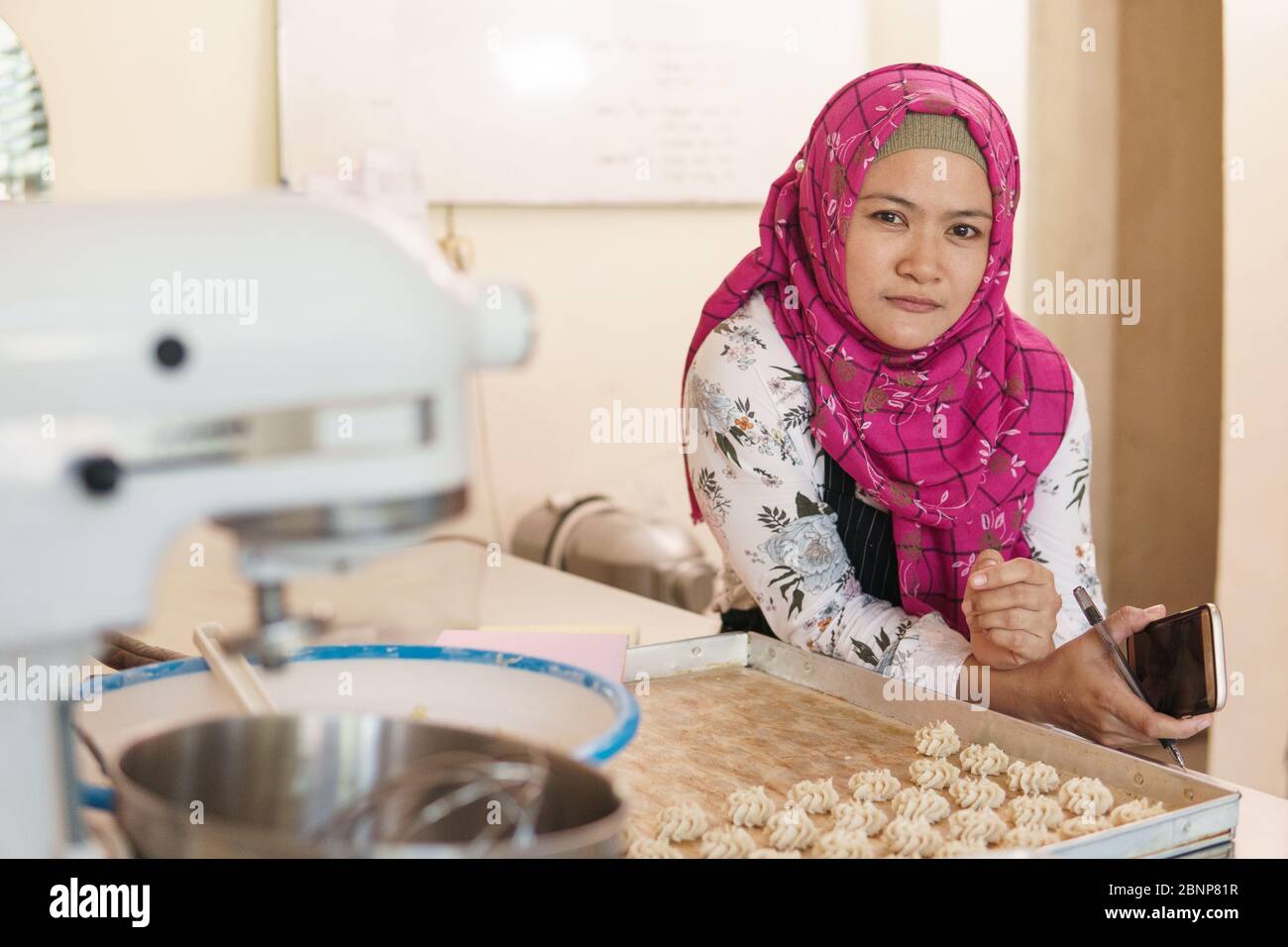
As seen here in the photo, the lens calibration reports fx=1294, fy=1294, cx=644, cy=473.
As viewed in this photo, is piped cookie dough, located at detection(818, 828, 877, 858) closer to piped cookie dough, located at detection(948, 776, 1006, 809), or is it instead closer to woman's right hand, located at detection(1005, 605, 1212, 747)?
piped cookie dough, located at detection(948, 776, 1006, 809)

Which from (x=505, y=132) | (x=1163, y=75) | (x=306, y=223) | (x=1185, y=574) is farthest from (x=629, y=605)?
(x=1163, y=75)

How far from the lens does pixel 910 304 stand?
1504 millimetres

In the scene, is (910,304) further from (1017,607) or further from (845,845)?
(845,845)

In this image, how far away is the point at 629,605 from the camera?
1720 millimetres

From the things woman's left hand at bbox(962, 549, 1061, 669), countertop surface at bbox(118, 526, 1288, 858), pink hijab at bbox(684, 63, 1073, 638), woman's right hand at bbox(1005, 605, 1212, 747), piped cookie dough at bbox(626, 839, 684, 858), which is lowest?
countertop surface at bbox(118, 526, 1288, 858)

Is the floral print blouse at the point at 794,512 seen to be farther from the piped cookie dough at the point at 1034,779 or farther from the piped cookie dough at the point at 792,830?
the piped cookie dough at the point at 792,830

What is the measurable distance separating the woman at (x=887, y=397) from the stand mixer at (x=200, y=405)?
34.9 inches

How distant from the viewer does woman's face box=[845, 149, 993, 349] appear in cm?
147

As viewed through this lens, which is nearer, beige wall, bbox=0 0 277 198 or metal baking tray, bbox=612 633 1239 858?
metal baking tray, bbox=612 633 1239 858

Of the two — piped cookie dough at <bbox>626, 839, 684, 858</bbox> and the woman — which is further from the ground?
the woman

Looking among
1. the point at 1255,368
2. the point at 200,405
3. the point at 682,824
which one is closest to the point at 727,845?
the point at 682,824

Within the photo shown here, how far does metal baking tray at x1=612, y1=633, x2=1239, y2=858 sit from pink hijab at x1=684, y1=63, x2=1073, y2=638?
1.39 ft

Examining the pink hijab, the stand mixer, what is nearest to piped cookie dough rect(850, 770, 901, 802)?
the stand mixer

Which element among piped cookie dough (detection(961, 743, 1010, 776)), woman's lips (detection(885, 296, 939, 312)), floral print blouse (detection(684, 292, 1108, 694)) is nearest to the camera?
piped cookie dough (detection(961, 743, 1010, 776))
